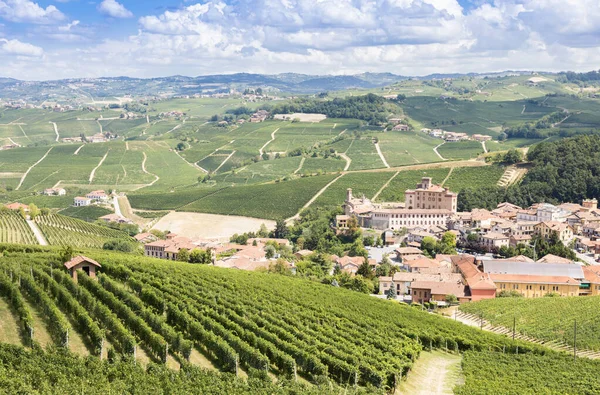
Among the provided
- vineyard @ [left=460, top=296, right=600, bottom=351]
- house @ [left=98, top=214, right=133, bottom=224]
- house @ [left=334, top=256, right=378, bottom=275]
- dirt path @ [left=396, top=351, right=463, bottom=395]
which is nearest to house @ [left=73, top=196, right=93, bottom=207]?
house @ [left=98, top=214, right=133, bottom=224]

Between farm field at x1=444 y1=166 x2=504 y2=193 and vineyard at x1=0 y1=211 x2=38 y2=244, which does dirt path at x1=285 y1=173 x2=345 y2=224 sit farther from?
vineyard at x1=0 y1=211 x2=38 y2=244

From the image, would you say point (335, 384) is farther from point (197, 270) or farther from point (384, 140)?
point (384, 140)

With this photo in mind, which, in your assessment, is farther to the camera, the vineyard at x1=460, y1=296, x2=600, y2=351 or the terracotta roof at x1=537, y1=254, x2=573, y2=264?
the terracotta roof at x1=537, y1=254, x2=573, y2=264

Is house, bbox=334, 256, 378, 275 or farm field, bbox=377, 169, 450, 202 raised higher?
farm field, bbox=377, 169, 450, 202

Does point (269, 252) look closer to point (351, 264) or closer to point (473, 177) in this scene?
point (351, 264)

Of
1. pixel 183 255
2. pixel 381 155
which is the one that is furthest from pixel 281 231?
pixel 381 155

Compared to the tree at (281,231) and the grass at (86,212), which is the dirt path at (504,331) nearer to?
the tree at (281,231)

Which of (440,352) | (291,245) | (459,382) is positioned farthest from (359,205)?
(459,382)
